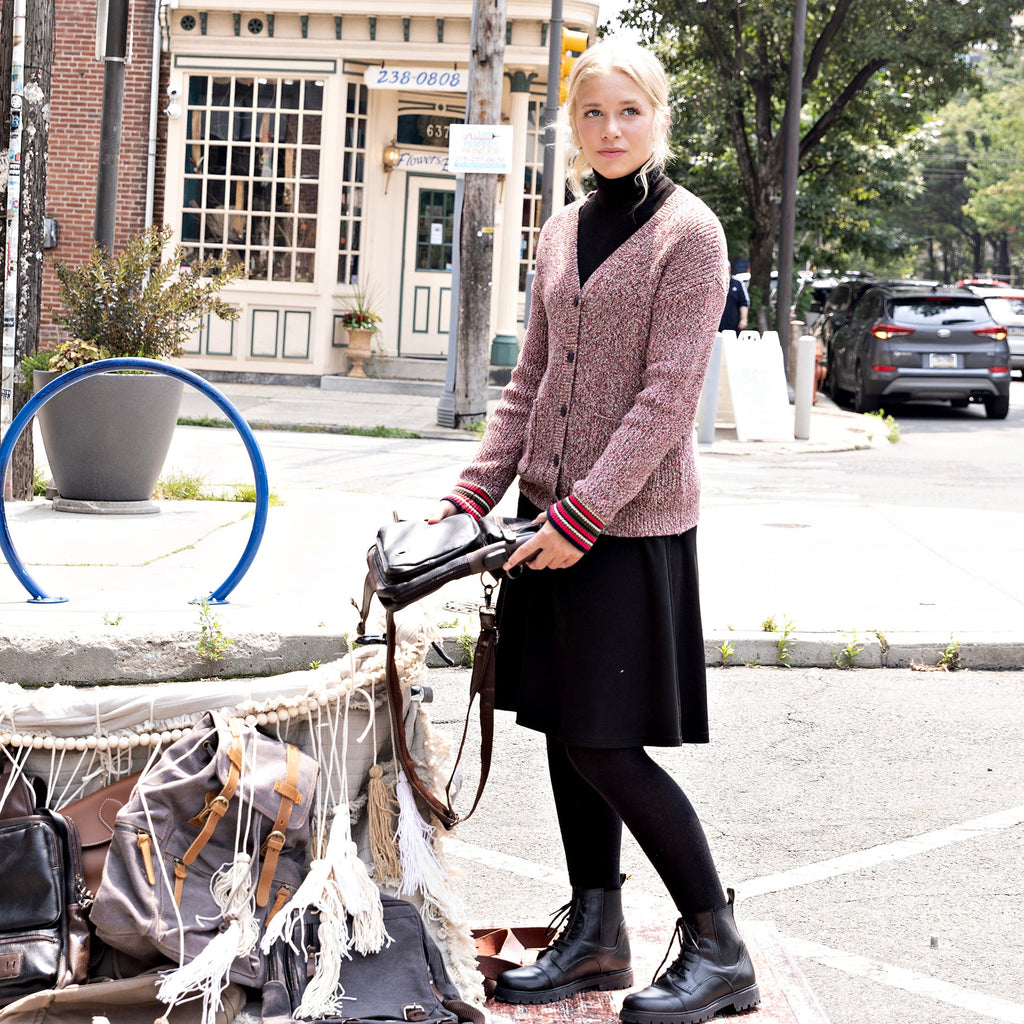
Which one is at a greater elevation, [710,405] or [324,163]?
[324,163]

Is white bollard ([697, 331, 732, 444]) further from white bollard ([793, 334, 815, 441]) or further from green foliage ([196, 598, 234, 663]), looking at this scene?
green foliage ([196, 598, 234, 663])

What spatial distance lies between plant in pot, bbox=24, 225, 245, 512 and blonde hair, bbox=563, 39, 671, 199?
223 inches

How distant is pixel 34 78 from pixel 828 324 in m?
15.4

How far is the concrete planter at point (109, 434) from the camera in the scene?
8.07 metres

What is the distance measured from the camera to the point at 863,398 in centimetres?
1828

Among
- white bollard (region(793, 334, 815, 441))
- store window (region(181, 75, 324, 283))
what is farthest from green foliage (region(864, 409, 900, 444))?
store window (region(181, 75, 324, 283))

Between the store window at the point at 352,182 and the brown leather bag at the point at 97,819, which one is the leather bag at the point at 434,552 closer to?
the brown leather bag at the point at 97,819

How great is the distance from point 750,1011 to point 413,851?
2.61ft

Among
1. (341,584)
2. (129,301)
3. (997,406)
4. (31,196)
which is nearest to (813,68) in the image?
(997,406)

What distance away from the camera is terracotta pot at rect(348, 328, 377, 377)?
1778 centimetres

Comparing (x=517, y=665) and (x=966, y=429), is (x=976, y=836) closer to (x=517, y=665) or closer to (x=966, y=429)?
(x=517, y=665)

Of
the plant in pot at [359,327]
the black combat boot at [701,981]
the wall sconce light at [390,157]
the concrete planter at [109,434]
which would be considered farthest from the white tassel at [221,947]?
the wall sconce light at [390,157]

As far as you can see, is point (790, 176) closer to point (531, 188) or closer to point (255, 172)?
point (531, 188)

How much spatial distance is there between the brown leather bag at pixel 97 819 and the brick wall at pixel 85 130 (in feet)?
52.2
